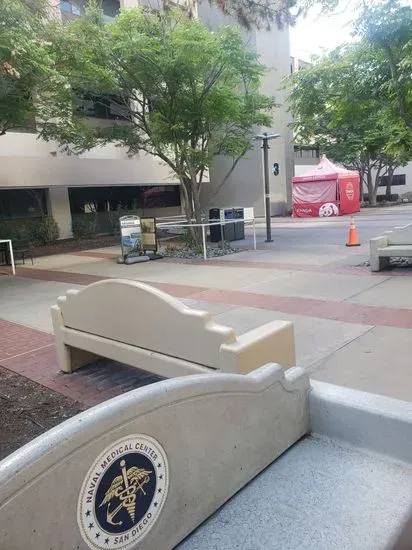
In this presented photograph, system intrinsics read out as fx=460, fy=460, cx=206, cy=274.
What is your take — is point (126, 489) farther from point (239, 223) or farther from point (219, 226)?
point (239, 223)

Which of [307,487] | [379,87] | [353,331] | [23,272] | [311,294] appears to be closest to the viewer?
[307,487]

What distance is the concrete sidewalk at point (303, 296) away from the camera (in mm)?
4719

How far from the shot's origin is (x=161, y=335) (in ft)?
12.0

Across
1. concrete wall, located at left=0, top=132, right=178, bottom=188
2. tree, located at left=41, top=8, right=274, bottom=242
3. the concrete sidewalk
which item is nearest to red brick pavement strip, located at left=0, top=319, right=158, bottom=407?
the concrete sidewalk

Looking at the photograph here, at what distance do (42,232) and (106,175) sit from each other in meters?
4.26

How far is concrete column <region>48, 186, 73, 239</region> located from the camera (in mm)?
20234

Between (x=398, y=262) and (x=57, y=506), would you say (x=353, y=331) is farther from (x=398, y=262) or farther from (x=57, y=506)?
(x=398, y=262)

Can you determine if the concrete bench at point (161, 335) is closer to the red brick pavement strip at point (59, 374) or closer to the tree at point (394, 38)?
the red brick pavement strip at point (59, 374)

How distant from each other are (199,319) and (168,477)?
1395 millimetres

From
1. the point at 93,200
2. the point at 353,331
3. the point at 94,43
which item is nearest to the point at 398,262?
the point at 353,331

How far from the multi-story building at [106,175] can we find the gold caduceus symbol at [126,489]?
1416 centimetres

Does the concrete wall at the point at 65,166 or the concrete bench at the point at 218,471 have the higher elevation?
the concrete wall at the point at 65,166

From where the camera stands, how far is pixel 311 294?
7930 millimetres

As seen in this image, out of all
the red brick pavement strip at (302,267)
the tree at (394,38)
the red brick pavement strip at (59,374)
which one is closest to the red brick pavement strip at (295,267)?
the red brick pavement strip at (302,267)
